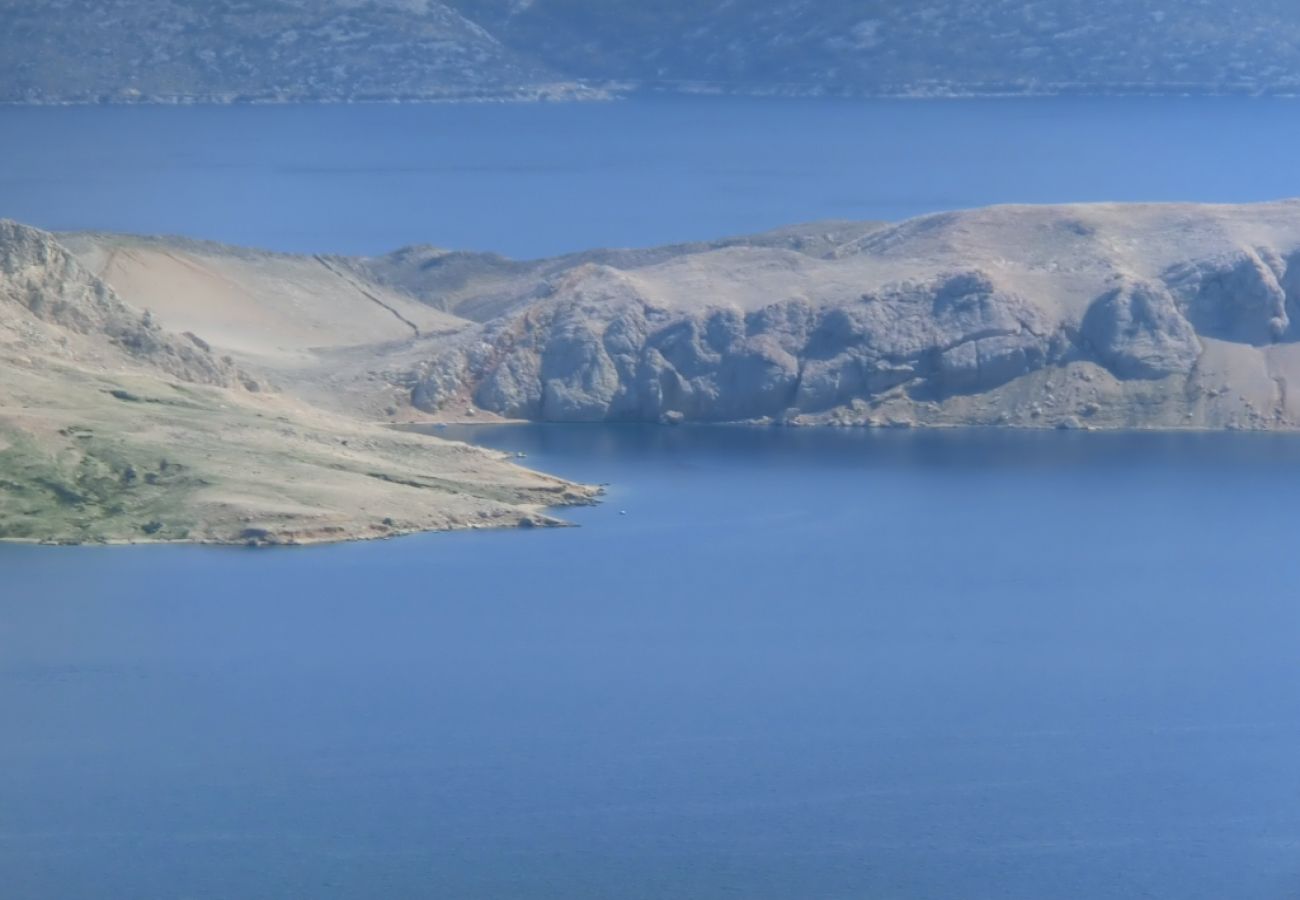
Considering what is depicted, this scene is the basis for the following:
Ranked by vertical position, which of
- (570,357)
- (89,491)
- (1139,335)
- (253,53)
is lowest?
(89,491)

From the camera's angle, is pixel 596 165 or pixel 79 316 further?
pixel 596 165

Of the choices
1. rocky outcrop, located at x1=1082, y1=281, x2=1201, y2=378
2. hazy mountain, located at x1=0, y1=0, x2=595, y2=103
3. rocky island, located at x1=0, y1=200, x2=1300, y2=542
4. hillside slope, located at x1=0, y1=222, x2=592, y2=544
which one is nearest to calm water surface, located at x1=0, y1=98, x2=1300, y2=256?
hazy mountain, located at x1=0, y1=0, x2=595, y2=103

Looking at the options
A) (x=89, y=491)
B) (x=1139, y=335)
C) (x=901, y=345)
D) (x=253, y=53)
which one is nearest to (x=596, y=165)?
(x=253, y=53)

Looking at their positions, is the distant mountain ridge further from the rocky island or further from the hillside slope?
the hillside slope

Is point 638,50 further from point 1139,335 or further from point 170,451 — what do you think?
point 170,451

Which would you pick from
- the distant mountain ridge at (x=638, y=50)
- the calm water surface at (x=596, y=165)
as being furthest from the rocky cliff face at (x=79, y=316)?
the distant mountain ridge at (x=638, y=50)

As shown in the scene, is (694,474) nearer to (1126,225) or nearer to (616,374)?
(616,374)
